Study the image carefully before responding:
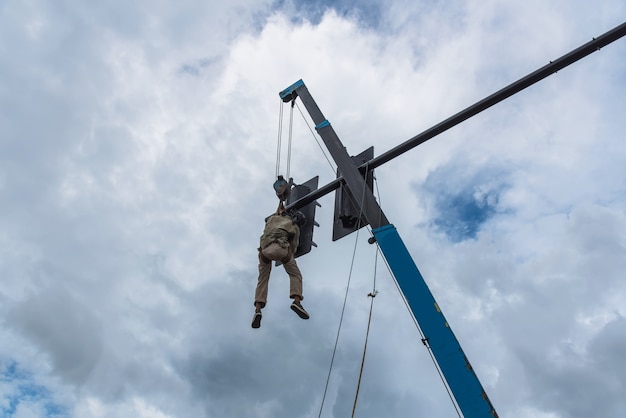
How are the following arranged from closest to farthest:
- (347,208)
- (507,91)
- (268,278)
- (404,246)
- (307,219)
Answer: (404,246) → (507,91) → (347,208) → (268,278) → (307,219)

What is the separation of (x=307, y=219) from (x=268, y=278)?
1.27 m

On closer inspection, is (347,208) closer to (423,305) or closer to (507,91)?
(423,305)

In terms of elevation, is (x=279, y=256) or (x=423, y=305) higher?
(x=279, y=256)

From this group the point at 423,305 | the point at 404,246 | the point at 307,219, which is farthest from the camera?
the point at 307,219

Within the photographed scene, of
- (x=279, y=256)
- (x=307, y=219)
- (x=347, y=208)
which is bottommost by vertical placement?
(x=279, y=256)

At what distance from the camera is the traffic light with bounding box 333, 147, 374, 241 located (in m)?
7.38

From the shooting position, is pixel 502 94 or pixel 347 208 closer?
pixel 502 94

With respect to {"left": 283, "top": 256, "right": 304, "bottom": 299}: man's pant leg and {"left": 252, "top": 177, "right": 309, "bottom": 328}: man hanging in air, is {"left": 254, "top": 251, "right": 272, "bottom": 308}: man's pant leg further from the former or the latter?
{"left": 283, "top": 256, "right": 304, "bottom": 299}: man's pant leg

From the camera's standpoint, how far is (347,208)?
7.50 meters

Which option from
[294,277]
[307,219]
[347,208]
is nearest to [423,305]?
[347,208]

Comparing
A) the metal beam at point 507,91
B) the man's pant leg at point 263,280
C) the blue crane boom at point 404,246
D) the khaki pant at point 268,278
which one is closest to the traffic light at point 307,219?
the blue crane boom at point 404,246

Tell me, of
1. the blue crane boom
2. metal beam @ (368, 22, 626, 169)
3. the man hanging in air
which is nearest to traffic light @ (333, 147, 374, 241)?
the blue crane boom

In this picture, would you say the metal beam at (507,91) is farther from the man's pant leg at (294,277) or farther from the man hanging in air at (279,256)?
the man's pant leg at (294,277)

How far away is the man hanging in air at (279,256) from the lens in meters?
7.44
